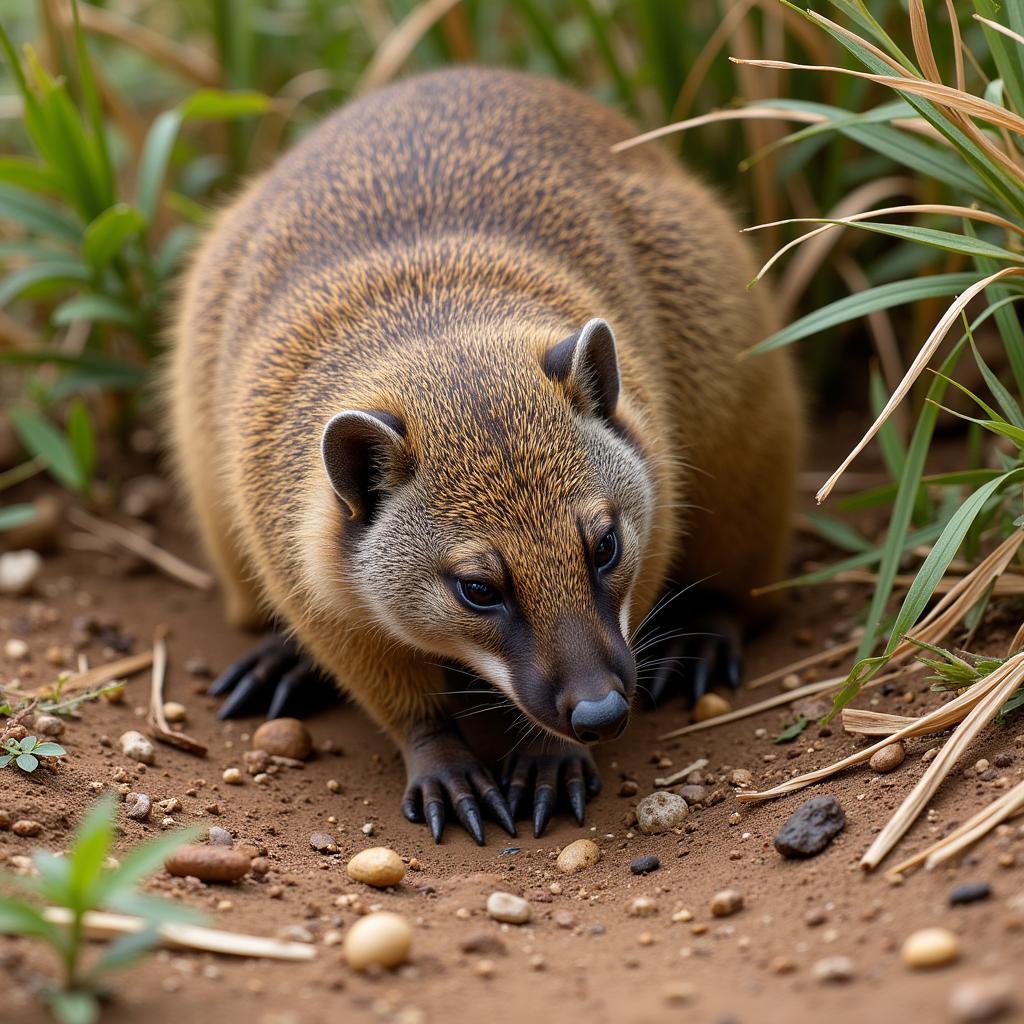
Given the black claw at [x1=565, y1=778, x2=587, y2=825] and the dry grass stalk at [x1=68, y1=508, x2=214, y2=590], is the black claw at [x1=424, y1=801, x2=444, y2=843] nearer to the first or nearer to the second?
the black claw at [x1=565, y1=778, x2=587, y2=825]

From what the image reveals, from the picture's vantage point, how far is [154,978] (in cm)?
Result: 282

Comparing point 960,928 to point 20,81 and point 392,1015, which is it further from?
point 20,81

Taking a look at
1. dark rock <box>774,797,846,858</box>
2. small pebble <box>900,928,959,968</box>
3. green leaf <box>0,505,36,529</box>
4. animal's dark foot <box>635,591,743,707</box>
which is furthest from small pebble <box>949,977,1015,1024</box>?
green leaf <box>0,505,36,529</box>

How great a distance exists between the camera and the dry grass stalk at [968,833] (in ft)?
10.5

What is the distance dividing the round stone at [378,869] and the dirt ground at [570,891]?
47mm

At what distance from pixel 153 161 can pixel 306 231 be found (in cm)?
160

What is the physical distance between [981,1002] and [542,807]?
7.07 ft

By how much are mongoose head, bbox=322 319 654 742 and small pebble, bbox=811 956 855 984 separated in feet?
3.44

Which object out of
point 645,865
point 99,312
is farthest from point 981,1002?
point 99,312

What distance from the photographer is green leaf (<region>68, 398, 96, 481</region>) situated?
6.21 meters

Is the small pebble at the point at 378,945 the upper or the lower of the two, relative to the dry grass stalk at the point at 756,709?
upper

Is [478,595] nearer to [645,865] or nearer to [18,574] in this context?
[645,865]

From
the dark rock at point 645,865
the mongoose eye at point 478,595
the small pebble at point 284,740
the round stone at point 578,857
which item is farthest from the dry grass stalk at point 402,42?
the dark rock at point 645,865

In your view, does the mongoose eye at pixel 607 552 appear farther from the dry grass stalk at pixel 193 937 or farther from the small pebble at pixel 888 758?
the dry grass stalk at pixel 193 937
